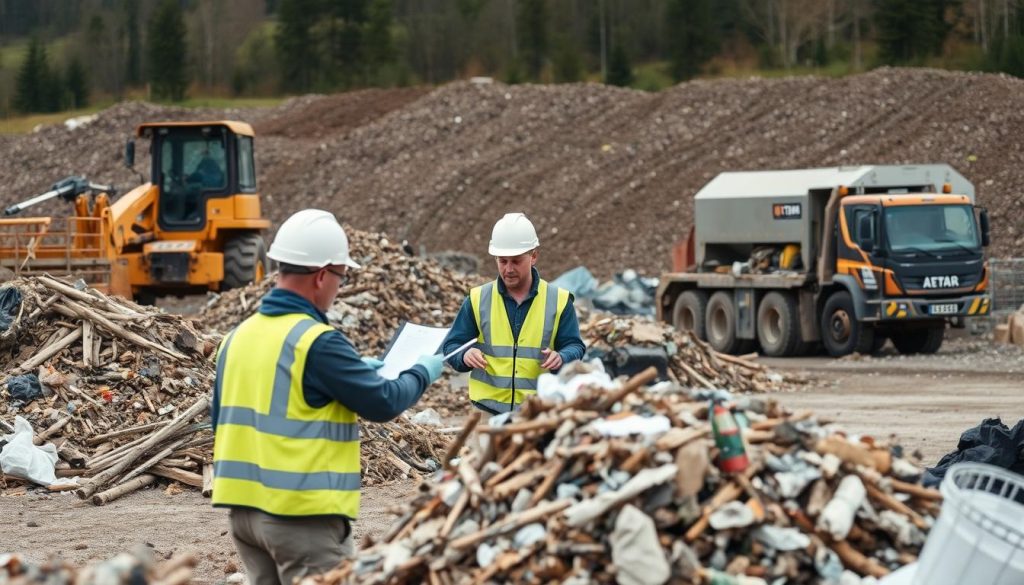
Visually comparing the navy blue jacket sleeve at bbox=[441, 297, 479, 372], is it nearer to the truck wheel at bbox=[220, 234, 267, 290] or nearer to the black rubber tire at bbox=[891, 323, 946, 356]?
the truck wheel at bbox=[220, 234, 267, 290]

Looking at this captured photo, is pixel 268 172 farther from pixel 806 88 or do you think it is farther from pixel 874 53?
pixel 874 53

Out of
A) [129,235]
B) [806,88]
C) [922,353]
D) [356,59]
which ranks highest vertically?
[356,59]

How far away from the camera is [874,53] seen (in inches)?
2073

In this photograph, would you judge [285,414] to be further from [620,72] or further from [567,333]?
[620,72]

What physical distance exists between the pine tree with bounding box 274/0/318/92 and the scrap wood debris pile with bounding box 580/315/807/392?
Answer: 165ft

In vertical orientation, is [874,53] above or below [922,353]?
above

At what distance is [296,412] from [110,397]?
23.8ft

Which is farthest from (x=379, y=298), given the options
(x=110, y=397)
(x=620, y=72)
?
(x=620, y=72)

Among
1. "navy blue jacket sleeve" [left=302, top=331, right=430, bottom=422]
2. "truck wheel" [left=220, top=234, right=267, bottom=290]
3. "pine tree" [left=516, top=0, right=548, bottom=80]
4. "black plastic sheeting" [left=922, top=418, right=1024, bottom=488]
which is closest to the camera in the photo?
"navy blue jacket sleeve" [left=302, top=331, right=430, bottom=422]

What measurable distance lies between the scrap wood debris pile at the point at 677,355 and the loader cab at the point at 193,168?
6.35m

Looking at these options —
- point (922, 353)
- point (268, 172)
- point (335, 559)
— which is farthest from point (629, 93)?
point (335, 559)

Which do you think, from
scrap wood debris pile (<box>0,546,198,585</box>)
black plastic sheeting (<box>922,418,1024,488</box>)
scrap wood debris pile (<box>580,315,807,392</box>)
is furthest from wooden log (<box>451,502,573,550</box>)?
scrap wood debris pile (<box>580,315,807,392</box>)

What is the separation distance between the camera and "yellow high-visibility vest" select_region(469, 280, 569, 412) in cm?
738

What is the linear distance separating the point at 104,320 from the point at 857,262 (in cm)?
1289
